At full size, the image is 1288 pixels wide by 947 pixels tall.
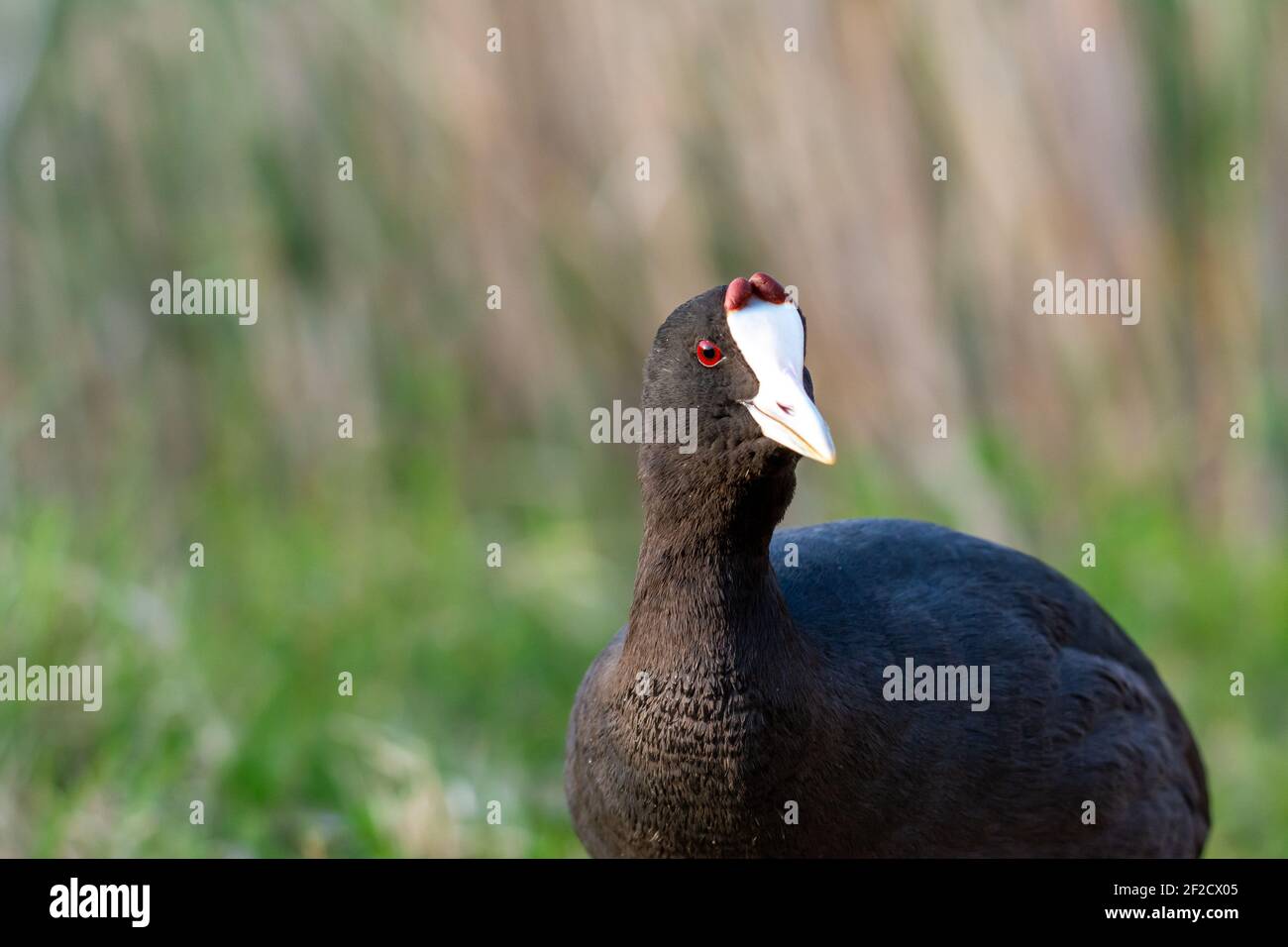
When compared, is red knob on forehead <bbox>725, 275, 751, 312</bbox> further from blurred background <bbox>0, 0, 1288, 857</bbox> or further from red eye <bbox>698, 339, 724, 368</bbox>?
blurred background <bbox>0, 0, 1288, 857</bbox>

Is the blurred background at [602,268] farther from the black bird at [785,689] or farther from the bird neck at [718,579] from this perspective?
the bird neck at [718,579]

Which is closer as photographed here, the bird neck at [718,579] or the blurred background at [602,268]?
the bird neck at [718,579]

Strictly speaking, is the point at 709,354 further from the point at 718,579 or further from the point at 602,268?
the point at 602,268

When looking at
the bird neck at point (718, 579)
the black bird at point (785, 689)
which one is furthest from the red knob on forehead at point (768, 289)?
the bird neck at point (718, 579)

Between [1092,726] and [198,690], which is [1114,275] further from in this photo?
[198,690]

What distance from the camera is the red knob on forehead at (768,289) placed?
10.9ft

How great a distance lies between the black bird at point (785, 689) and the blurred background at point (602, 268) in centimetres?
254

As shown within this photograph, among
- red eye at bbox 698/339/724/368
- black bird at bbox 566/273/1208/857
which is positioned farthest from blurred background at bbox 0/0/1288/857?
red eye at bbox 698/339/724/368

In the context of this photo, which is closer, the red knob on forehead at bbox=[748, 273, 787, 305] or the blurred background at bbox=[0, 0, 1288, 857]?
the red knob on forehead at bbox=[748, 273, 787, 305]

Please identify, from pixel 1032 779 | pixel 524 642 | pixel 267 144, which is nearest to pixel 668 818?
pixel 1032 779

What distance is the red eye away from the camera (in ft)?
11.0

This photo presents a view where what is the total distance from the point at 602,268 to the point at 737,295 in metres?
3.57

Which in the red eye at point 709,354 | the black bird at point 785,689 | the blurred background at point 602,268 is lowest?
the black bird at point 785,689
